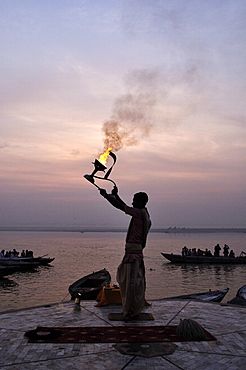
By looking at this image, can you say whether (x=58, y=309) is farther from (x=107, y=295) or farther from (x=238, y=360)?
(x=238, y=360)

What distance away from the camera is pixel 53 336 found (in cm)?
588

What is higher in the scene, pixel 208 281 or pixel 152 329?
pixel 152 329

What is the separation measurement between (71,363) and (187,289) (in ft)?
61.4

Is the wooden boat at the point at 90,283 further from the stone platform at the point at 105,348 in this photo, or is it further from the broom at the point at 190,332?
the broom at the point at 190,332

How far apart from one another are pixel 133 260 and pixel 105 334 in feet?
6.16

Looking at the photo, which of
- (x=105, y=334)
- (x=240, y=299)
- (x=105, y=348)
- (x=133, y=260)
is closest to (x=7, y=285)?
(x=240, y=299)

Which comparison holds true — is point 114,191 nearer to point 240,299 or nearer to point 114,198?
point 114,198

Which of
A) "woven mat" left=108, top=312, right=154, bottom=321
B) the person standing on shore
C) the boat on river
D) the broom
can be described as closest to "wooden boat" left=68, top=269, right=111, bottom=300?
"woven mat" left=108, top=312, right=154, bottom=321

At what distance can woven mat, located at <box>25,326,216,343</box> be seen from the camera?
571 cm

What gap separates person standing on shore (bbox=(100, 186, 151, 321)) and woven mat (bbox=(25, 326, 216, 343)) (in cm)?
77

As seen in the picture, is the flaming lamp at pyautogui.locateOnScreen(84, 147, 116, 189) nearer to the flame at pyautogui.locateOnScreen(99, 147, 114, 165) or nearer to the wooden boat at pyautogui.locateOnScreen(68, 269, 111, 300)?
the flame at pyautogui.locateOnScreen(99, 147, 114, 165)

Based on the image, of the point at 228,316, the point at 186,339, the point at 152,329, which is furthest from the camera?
the point at 228,316

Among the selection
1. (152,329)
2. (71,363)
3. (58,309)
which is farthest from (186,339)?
(58,309)

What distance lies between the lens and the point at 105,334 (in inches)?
238
